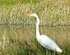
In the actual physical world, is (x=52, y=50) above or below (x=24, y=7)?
below

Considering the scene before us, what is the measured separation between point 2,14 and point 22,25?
1381 millimetres

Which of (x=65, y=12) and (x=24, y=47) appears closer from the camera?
(x=24, y=47)

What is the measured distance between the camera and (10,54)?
8.34m

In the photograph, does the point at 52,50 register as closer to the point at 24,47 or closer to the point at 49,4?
the point at 24,47

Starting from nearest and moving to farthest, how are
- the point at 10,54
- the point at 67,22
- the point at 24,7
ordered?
the point at 10,54 < the point at 67,22 < the point at 24,7

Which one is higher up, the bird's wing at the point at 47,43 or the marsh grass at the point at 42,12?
the marsh grass at the point at 42,12

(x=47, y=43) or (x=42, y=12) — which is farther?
(x=42, y=12)

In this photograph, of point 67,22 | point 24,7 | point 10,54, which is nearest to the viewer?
point 10,54

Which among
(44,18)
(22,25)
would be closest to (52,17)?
(44,18)

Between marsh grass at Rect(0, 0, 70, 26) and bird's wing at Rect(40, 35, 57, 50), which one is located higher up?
marsh grass at Rect(0, 0, 70, 26)

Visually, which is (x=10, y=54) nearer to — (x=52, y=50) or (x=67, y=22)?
(x=52, y=50)

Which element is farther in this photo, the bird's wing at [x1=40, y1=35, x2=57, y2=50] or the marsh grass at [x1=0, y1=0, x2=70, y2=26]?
the marsh grass at [x1=0, y1=0, x2=70, y2=26]

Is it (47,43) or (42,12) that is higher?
(42,12)

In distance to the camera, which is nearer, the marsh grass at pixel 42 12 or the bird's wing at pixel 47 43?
the bird's wing at pixel 47 43
